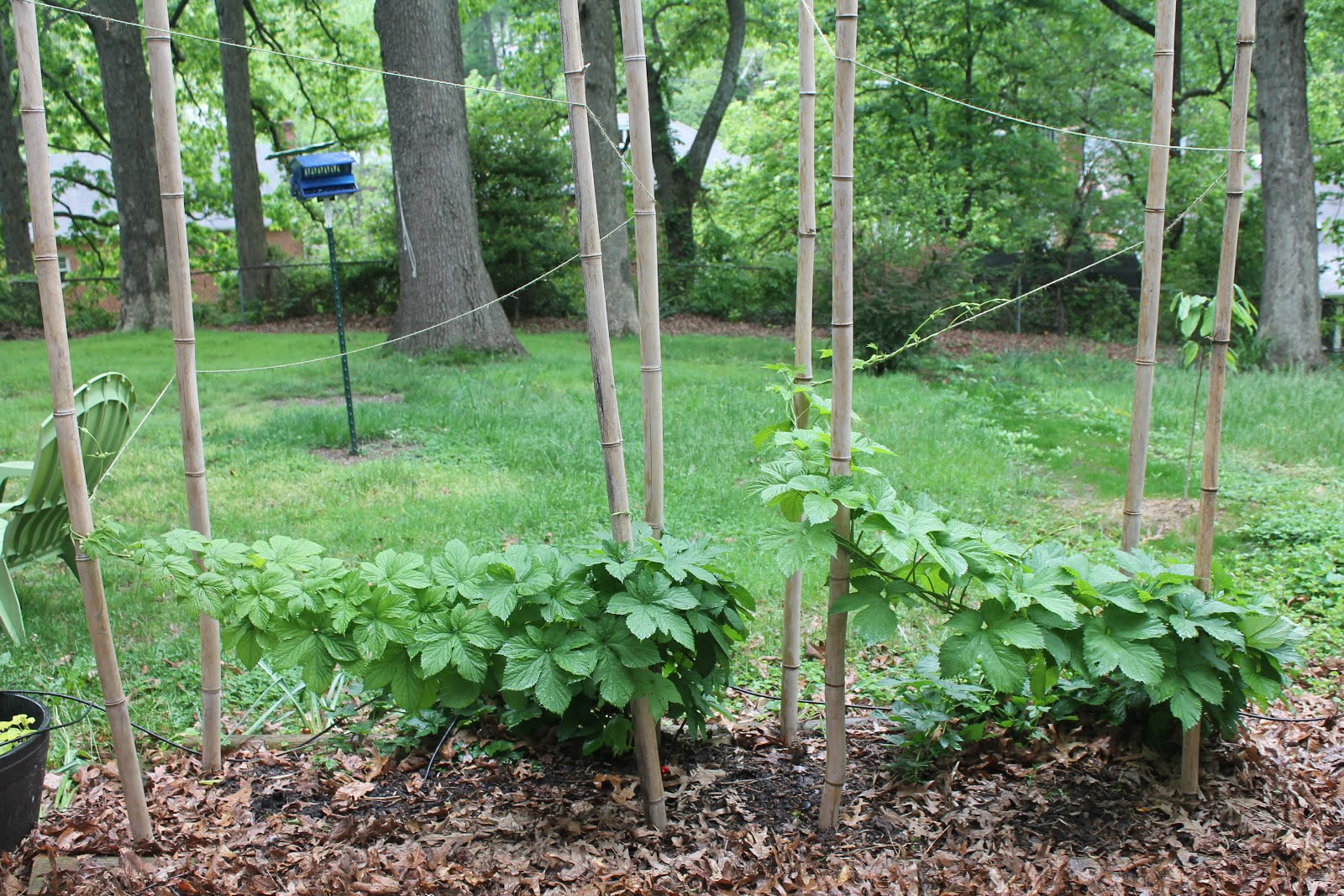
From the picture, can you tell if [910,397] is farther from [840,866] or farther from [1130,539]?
[840,866]

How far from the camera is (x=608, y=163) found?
13734 mm

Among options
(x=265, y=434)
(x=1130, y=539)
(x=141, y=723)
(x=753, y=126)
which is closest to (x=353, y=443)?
(x=265, y=434)

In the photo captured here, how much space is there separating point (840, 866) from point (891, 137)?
17541mm

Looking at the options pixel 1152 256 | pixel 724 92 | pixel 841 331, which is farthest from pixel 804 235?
pixel 724 92

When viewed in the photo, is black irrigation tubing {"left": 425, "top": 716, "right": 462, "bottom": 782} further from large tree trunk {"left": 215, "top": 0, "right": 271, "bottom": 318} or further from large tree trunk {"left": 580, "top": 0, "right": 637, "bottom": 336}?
large tree trunk {"left": 215, "top": 0, "right": 271, "bottom": 318}

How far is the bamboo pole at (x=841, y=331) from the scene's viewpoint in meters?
2.25

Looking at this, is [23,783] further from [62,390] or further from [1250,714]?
[1250,714]

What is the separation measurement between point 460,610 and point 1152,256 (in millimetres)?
1913

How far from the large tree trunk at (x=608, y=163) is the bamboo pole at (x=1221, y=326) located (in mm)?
10490

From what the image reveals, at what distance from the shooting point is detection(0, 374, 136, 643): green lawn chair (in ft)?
11.3

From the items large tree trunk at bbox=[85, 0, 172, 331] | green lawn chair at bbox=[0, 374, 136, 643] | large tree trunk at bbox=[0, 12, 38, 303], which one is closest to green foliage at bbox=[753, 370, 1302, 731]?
green lawn chair at bbox=[0, 374, 136, 643]

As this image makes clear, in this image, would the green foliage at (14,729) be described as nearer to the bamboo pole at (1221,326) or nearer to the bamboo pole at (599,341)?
the bamboo pole at (599,341)

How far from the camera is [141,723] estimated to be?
132 inches

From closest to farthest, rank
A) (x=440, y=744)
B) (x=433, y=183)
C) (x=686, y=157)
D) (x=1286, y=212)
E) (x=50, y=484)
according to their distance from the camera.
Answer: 1. (x=440, y=744)
2. (x=50, y=484)
3. (x=433, y=183)
4. (x=1286, y=212)
5. (x=686, y=157)
